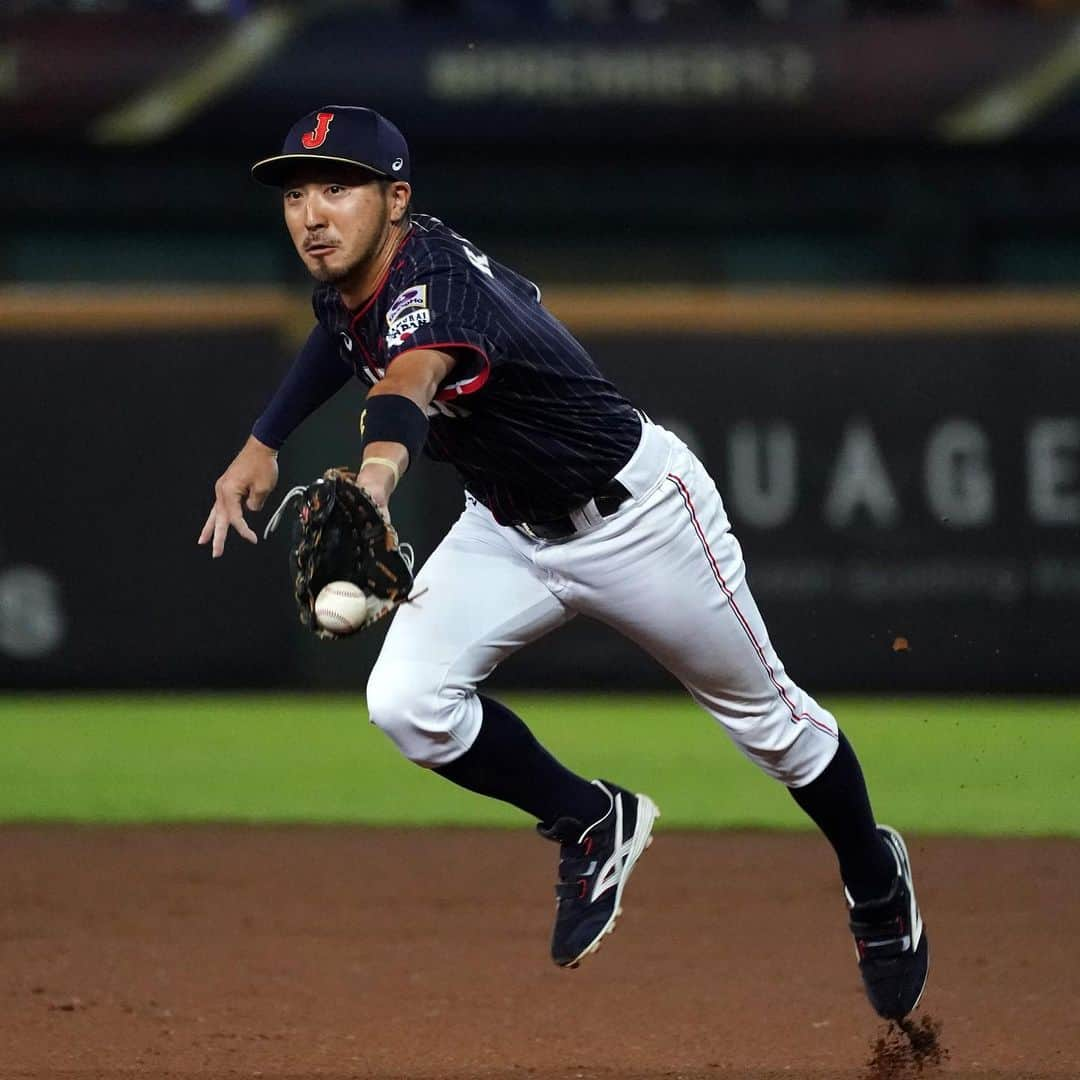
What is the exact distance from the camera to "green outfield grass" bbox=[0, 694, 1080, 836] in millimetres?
6797

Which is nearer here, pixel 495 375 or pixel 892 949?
pixel 495 375

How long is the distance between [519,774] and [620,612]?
373mm

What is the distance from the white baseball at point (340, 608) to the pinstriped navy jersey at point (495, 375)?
46cm

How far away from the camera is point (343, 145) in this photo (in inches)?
135

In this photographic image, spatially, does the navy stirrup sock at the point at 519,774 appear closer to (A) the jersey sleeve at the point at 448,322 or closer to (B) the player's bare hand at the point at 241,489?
Result: (B) the player's bare hand at the point at 241,489

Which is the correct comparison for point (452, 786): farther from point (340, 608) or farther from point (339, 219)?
point (340, 608)

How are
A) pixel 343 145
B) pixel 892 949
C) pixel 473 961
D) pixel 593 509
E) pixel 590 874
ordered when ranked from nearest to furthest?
pixel 343 145 → pixel 593 509 → pixel 590 874 → pixel 892 949 → pixel 473 961

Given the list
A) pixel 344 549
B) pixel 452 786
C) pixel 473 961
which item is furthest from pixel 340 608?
pixel 452 786

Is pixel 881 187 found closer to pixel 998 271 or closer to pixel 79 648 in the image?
pixel 998 271

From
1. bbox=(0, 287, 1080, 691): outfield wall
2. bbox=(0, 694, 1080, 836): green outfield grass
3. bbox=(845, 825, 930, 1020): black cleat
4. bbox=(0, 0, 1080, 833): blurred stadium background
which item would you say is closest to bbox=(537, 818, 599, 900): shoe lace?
bbox=(845, 825, 930, 1020): black cleat

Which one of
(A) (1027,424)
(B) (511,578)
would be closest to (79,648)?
(A) (1027,424)

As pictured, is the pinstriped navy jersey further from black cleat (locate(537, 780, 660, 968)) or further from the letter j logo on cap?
black cleat (locate(537, 780, 660, 968))

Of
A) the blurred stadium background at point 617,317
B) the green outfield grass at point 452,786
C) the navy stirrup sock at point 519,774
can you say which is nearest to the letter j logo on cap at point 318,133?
the navy stirrup sock at point 519,774

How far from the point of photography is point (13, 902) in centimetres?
541
